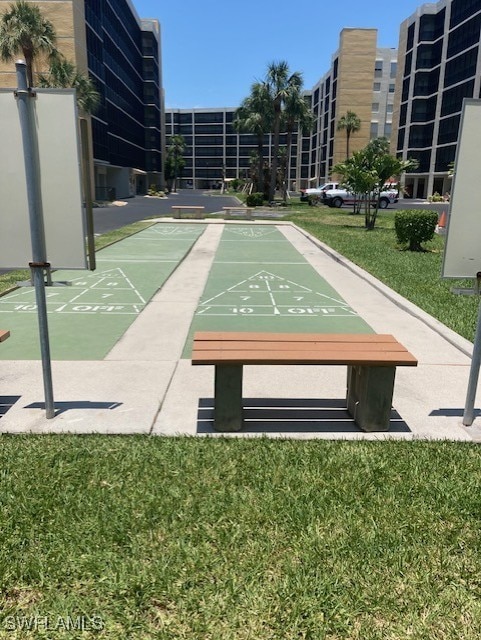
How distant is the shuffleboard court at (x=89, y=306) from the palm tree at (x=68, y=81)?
3274 cm

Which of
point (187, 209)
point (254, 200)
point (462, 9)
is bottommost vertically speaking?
point (187, 209)

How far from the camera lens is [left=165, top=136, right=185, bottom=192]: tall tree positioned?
108812mm

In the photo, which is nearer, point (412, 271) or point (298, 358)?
point (298, 358)

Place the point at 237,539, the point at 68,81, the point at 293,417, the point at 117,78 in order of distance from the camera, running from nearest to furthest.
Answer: the point at 237,539 → the point at 293,417 → the point at 68,81 → the point at 117,78

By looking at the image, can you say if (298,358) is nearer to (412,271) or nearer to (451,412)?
(451,412)

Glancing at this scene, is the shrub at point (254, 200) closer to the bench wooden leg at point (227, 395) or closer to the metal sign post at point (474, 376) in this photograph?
the metal sign post at point (474, 376)

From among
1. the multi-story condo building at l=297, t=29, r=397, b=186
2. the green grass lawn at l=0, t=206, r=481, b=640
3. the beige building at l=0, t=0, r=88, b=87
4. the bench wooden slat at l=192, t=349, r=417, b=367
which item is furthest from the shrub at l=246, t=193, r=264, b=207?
the multi-story condo building at l=297, t=29, r=397, b=186

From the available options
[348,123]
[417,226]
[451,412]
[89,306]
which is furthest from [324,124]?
[451,412]

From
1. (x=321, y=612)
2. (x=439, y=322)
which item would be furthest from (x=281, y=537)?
(x=439, y=322)

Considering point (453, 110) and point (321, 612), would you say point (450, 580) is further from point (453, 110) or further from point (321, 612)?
point (453, 110)

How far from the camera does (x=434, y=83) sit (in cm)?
7462

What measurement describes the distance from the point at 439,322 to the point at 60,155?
20.1 ft

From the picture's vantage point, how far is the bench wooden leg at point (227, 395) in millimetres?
4285

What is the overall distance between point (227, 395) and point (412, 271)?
31.3 feet
